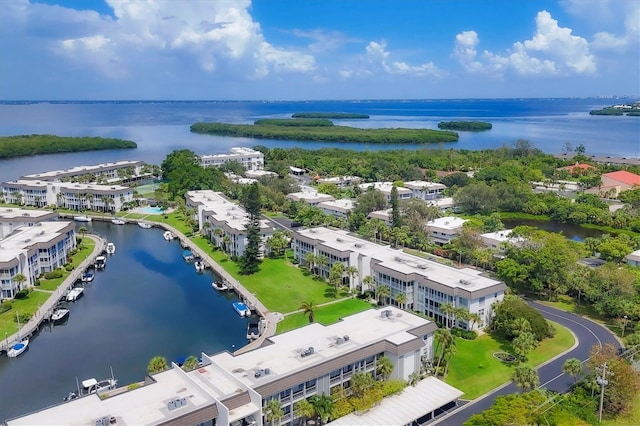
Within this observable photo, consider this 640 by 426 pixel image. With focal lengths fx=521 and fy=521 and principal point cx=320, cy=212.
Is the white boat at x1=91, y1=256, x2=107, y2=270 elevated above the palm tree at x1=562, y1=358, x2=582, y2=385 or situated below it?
below

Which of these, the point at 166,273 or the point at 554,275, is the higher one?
the point at 554,275

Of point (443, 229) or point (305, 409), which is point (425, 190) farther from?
point (305, 409)

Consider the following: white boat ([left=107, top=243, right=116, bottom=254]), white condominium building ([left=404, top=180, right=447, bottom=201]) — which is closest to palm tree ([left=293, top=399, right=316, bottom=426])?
white boat ([left=107, top=243, right=116, bottom=254])

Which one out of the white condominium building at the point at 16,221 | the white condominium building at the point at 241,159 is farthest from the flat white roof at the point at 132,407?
the white condominium building at the point at 241,159

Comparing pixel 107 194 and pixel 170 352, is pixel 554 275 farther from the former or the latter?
pixel 107 194

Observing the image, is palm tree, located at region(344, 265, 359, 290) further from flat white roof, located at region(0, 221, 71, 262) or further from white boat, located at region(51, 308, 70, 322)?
flat white roof, located at region(0, 221, 71, 262)

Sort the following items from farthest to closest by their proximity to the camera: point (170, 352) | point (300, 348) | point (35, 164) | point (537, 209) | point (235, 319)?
point (35, 164)
point (537, 209)
point (235, 319)
point (170, 352)
point (300, 348)

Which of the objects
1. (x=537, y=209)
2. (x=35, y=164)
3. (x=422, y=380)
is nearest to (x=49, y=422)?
(x=422, y=380)

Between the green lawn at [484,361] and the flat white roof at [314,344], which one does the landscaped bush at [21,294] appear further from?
the green lawn at [484,361]
